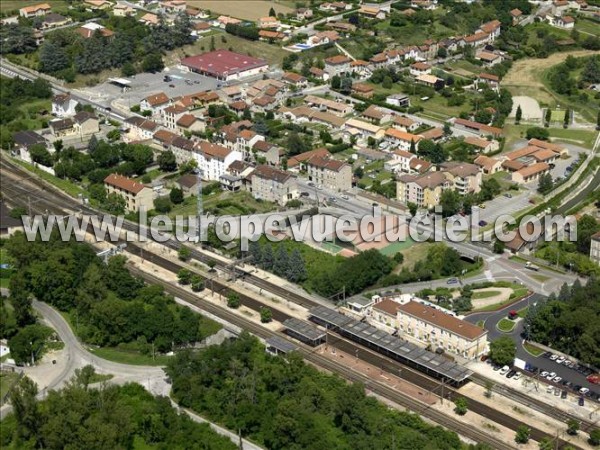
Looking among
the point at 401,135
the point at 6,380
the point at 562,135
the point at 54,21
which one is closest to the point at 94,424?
the point at 6,380

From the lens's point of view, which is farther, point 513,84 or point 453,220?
point 513,84

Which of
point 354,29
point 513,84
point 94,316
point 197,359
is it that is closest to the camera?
point 197,359

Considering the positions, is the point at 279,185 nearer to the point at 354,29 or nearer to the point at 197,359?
the point at 197,359

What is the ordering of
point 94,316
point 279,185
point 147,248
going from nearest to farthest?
point 94,316 < point 147,248 < point 279,185

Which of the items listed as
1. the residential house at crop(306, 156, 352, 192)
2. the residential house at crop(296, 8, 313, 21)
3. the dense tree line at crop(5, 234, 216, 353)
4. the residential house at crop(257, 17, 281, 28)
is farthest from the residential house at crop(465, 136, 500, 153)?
the residential house at crop(296, 8, 313, 21)

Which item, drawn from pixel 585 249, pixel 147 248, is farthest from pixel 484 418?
pixel 147 248

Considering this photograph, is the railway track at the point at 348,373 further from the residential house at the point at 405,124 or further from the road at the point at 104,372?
the residential house at the point at 405,124

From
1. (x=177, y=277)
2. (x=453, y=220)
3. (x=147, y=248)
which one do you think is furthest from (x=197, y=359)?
(x=453, y=220)
